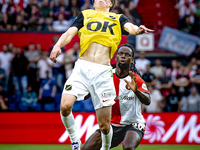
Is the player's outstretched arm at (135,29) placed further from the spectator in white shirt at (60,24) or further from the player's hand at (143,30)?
the spectator in white shirt at (60,24)

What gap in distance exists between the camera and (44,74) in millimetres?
10227

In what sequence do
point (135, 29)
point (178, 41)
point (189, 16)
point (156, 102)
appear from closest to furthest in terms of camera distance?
point (135, 29) → point (156, 102) → point (178, 41) → point (189, 16)

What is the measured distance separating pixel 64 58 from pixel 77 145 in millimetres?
6317

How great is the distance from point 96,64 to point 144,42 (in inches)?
316

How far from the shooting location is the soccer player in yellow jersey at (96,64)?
4.23 m

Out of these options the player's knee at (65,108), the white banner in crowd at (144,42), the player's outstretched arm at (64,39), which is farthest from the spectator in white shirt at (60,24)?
the player's knee at (65,108)

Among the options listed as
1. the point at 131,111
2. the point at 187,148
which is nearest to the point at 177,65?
the point at 187,148

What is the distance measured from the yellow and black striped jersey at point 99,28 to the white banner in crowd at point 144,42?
749 centimetres

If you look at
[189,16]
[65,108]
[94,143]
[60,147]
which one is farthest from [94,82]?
[189,16]

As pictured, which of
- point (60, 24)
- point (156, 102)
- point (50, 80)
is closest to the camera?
point (50, 80)

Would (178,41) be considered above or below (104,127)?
below

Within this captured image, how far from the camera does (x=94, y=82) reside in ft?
14.1

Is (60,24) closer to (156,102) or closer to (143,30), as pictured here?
(156,102)

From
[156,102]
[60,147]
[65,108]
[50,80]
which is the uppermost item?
[65,108]
